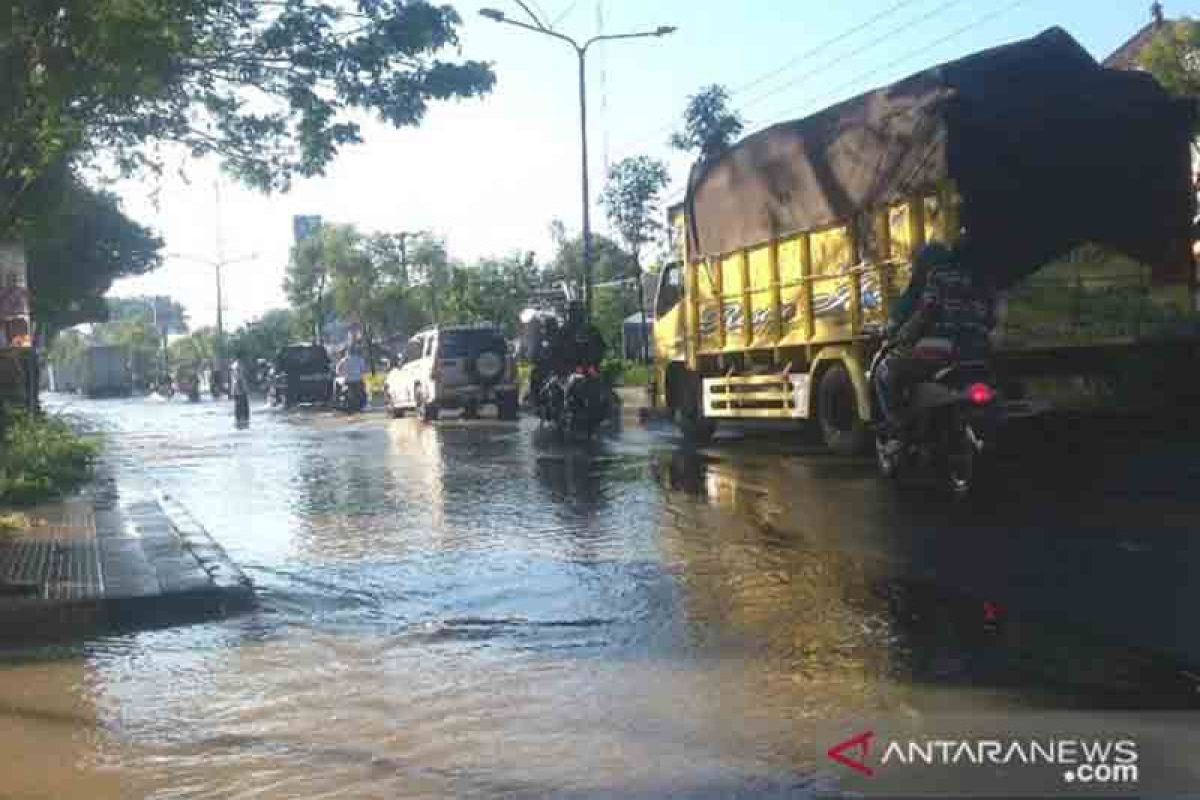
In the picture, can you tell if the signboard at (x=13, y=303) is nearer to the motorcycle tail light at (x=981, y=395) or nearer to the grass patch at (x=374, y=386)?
the motorcycle tail light at (x=981, y=395)

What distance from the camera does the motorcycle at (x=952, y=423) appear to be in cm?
889

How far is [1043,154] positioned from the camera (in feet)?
36.3

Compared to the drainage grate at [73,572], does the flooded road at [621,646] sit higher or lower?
lower

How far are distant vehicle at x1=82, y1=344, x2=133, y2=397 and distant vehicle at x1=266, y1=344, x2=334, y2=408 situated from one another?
41450 millimetres

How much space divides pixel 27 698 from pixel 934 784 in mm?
3520

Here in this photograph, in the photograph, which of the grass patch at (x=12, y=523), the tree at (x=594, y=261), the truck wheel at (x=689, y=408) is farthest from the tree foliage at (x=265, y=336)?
the grass patch at (x=12, y=523)

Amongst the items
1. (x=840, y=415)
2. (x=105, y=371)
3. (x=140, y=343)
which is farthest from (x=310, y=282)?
(x=840, y=415)

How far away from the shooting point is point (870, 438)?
489 inches

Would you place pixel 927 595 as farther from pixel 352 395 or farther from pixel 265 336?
pixel 265 336

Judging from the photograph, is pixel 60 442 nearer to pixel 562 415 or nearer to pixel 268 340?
pixel 562 415

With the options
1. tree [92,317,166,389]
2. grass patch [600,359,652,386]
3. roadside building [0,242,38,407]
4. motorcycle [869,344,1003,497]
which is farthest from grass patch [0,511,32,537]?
tree [92,317,166,389]

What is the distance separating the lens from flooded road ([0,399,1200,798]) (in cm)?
420

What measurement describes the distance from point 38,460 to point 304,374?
2634 centimetres

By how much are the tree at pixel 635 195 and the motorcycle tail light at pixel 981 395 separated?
73.7 feet
